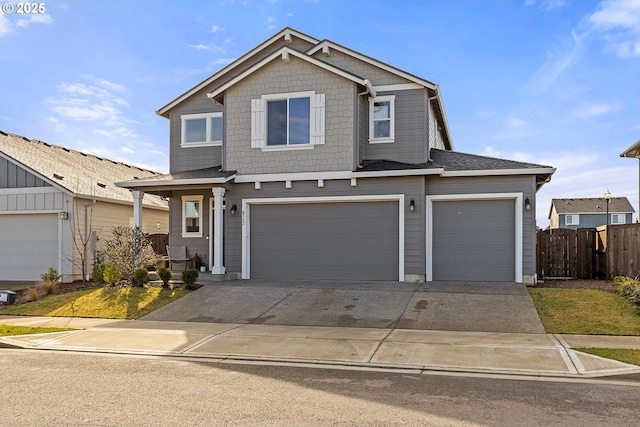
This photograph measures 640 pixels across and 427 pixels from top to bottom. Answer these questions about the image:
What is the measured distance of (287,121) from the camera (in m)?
16.6

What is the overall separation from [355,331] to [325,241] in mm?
5867

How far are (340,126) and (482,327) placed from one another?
7.47 meters

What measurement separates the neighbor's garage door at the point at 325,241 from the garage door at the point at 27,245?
726cm

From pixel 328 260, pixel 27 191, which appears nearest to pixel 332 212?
pixel 328 260

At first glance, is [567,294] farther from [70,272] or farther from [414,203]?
[70,272]

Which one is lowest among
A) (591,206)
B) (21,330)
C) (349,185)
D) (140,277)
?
(21,330)

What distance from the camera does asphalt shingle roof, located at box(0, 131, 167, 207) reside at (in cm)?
1889

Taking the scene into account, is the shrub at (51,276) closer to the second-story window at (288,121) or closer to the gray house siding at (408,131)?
the second-story window at (288,121)

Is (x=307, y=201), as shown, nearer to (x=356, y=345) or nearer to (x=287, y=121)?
(x=287, y=121)

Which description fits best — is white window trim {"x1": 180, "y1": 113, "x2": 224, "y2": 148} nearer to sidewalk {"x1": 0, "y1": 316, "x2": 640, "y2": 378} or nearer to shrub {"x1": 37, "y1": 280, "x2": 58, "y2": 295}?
shrub {"x1": 37, "y1": 280, "x2": 58, "y2": 295}

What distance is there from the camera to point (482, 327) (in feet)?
35.6

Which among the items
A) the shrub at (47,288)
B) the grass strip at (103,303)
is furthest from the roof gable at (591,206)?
the shrub at (47,288)

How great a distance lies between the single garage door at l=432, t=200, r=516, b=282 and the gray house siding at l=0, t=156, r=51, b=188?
513 inches

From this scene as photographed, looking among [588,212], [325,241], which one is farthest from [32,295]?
[588,212]
